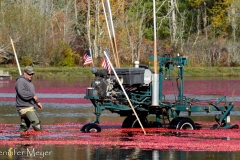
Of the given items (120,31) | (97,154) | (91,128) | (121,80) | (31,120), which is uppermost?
(120,31)

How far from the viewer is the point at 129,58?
230 ft

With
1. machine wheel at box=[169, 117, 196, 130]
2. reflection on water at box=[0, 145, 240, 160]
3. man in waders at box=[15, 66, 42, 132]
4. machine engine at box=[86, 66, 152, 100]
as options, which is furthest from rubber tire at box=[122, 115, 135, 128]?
reflection on water at box=[0, 145, 240, 160]

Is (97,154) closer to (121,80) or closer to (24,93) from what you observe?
(24,93)

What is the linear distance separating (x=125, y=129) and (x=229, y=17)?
5722 cm

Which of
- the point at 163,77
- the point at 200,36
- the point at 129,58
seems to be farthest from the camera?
the point at 200,36

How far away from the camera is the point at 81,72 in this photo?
62938 mm

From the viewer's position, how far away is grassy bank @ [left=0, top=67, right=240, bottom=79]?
203ft

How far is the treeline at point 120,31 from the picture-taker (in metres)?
69.1

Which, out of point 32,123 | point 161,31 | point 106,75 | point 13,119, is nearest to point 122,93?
point 106,75

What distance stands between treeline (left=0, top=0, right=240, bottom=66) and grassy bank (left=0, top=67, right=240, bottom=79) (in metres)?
2.80

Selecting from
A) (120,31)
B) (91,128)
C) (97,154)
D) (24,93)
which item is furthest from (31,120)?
(120,31)

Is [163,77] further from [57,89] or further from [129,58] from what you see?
[129,58]

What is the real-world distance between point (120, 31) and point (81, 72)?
38.5 ft

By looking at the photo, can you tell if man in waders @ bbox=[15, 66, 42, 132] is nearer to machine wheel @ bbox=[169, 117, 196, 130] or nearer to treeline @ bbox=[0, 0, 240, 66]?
machine wheel @ bbox=[169, 117, 196, 130]
